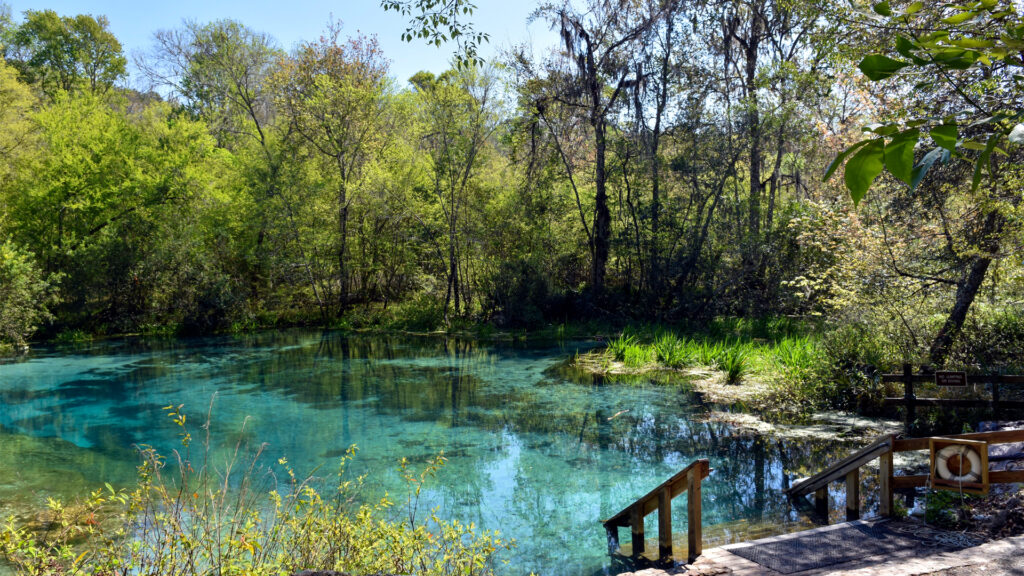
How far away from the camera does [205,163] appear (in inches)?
993

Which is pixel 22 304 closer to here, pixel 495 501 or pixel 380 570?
pixel 495 501

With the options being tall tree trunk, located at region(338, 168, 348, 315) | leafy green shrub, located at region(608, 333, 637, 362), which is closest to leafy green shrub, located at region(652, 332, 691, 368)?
leafy green shrub, located at region(608, 333, 637, 362)

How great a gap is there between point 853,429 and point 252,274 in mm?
22604

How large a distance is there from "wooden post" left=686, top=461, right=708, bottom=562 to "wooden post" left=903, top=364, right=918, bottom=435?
17.8ft

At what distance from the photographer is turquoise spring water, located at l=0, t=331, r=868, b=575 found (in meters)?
7.02

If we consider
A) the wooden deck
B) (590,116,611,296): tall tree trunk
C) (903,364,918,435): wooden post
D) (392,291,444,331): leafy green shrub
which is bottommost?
the wooden deck

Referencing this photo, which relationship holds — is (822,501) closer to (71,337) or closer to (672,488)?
(672,488)

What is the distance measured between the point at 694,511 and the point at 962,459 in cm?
190

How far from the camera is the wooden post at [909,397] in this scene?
888cm

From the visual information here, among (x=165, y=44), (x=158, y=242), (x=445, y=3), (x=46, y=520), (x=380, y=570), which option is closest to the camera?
(x=380, y=570)

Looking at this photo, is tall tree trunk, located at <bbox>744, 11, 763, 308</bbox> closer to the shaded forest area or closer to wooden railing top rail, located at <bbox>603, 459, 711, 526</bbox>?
the shaded forest area

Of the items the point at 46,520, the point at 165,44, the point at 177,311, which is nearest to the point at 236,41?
the point at 165,44

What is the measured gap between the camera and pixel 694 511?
197 inches

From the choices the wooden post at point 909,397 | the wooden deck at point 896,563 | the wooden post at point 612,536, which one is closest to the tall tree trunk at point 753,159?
the wooden post at point 909,397
